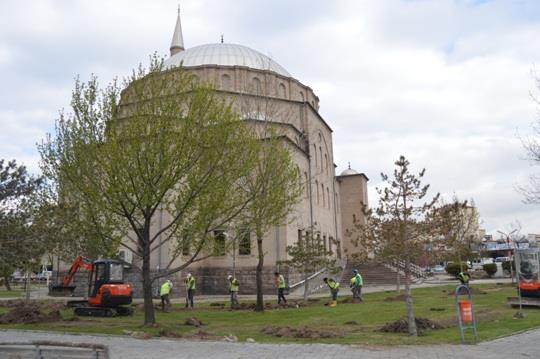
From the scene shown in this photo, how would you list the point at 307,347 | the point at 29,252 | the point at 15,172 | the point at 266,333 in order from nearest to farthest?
the point at 307,347, the point at 29,252, the point at 266,333, the point at 15,172

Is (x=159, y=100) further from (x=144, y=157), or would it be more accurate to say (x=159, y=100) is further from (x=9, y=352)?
(x=9, y=352)

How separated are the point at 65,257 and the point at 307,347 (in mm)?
13952

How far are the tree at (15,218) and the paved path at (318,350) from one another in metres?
2.99

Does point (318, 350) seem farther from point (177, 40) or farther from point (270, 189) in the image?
point (177, 40)

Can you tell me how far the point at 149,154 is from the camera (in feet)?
44.5

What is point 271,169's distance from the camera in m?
18.6

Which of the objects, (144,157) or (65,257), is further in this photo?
(65,257)

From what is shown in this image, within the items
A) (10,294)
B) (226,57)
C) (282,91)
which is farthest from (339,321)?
(10,294)

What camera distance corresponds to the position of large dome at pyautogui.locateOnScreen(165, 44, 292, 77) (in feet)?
132

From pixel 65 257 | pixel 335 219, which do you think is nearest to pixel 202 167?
pixel 65 257

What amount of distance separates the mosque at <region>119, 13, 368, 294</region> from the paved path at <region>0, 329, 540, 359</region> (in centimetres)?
1379

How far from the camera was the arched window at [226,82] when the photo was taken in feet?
124

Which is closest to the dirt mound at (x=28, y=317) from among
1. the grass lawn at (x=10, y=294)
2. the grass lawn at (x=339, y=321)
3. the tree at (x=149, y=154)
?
the grass lawn at (x=339, y=321)

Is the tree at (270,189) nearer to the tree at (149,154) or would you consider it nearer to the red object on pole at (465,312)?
the tree at (149,154)
